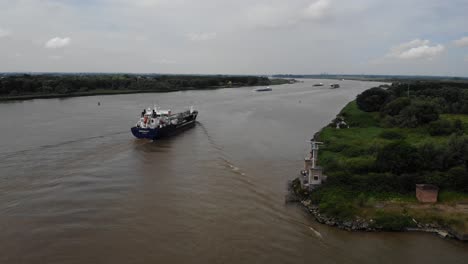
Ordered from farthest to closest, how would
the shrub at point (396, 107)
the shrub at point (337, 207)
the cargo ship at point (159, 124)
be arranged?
the shrub at point (396, 107) → the cargo ship at point (159, 124) → the shrub at point (337, 207)

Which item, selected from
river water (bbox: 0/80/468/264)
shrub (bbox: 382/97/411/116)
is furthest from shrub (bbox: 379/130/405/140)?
shrub (bbox: 382/97/411/116)

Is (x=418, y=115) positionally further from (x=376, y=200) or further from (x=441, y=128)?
(x=376, y=200)

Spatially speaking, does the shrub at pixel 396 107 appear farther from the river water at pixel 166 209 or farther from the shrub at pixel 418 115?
the river water at pixel 166 209

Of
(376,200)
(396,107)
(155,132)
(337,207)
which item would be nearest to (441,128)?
(396,107)

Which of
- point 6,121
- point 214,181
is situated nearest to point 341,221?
point 214,181

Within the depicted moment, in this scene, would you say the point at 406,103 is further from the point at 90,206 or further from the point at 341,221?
the point at 90,206

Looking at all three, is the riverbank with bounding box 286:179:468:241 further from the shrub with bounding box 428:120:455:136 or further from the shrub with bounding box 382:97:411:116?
the shrub with bounding box 382:97:411:116

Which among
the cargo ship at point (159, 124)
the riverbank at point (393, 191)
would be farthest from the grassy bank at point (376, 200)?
the cargo ship at point (159, 124)
